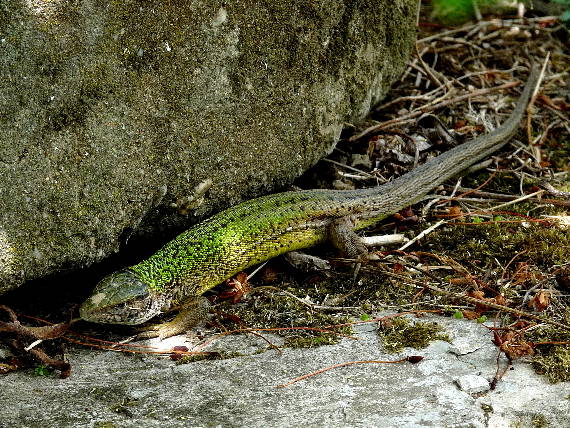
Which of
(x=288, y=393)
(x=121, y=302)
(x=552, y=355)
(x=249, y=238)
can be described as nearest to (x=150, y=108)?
(x=249, y=238)

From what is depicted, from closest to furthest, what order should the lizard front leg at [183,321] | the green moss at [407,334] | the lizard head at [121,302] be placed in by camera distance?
the green moss at [407,334]
the lizard head at [121,302]
the lizard front leg at [183,321]

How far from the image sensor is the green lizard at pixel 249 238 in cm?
434

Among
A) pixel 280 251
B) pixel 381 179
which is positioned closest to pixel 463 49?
pixel 381 179

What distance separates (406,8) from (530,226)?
228cm

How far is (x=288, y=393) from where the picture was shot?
3.54 m

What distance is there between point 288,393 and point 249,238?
1.56 meters

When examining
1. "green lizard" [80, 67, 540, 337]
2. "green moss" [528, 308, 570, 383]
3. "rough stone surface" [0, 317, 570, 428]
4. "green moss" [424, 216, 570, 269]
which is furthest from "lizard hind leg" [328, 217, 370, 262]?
"green moss" [528, 308, 570, 383]

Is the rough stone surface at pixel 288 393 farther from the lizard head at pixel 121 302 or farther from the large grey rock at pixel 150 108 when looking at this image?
the large grey rock at pixel 150 108

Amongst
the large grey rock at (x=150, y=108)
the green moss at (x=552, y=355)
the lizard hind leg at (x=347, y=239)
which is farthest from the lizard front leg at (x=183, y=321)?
the green moss at (x=552, y=355)

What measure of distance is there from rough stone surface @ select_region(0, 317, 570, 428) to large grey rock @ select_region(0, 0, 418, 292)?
0.86 metres

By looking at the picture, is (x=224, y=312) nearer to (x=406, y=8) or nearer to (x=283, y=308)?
(x=283, y=308)

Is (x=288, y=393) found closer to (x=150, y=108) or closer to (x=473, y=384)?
(x=473, y=384)

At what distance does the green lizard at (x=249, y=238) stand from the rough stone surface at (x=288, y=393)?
1.50 feet

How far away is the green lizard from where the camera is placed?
4.34 meters
